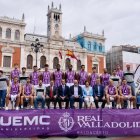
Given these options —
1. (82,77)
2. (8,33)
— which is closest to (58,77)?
(82,77)

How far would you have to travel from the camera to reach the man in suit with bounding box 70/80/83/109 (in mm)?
12000

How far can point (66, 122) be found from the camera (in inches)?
374

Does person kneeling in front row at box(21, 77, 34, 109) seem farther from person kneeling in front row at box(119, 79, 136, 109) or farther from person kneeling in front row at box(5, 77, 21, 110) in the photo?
person kneeling in front row at box(119, 79, 136, 109)

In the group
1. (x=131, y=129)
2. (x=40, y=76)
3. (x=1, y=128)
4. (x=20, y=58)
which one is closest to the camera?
(x=1, y=128)

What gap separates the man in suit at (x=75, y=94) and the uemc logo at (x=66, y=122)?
240cm

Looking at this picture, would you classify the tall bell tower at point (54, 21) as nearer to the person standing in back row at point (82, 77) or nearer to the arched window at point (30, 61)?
the arched window at point (30, 61)

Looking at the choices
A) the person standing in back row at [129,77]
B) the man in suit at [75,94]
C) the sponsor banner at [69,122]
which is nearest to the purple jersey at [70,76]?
the man in suit at [75,94]

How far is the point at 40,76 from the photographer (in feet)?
42.8

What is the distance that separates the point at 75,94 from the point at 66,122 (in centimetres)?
280

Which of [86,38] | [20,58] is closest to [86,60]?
[86,38]

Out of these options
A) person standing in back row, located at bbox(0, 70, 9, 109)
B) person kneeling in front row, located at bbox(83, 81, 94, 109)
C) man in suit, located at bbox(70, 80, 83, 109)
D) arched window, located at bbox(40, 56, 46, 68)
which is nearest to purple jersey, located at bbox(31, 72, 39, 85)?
person standing in back row, located at bbox(0, 70, 9, 109)

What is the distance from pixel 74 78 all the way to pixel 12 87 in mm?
2986

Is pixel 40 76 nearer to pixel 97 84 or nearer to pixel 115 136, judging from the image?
pixel 97 84

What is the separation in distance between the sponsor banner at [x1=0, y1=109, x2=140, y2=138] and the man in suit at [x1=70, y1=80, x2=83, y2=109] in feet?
7.83
